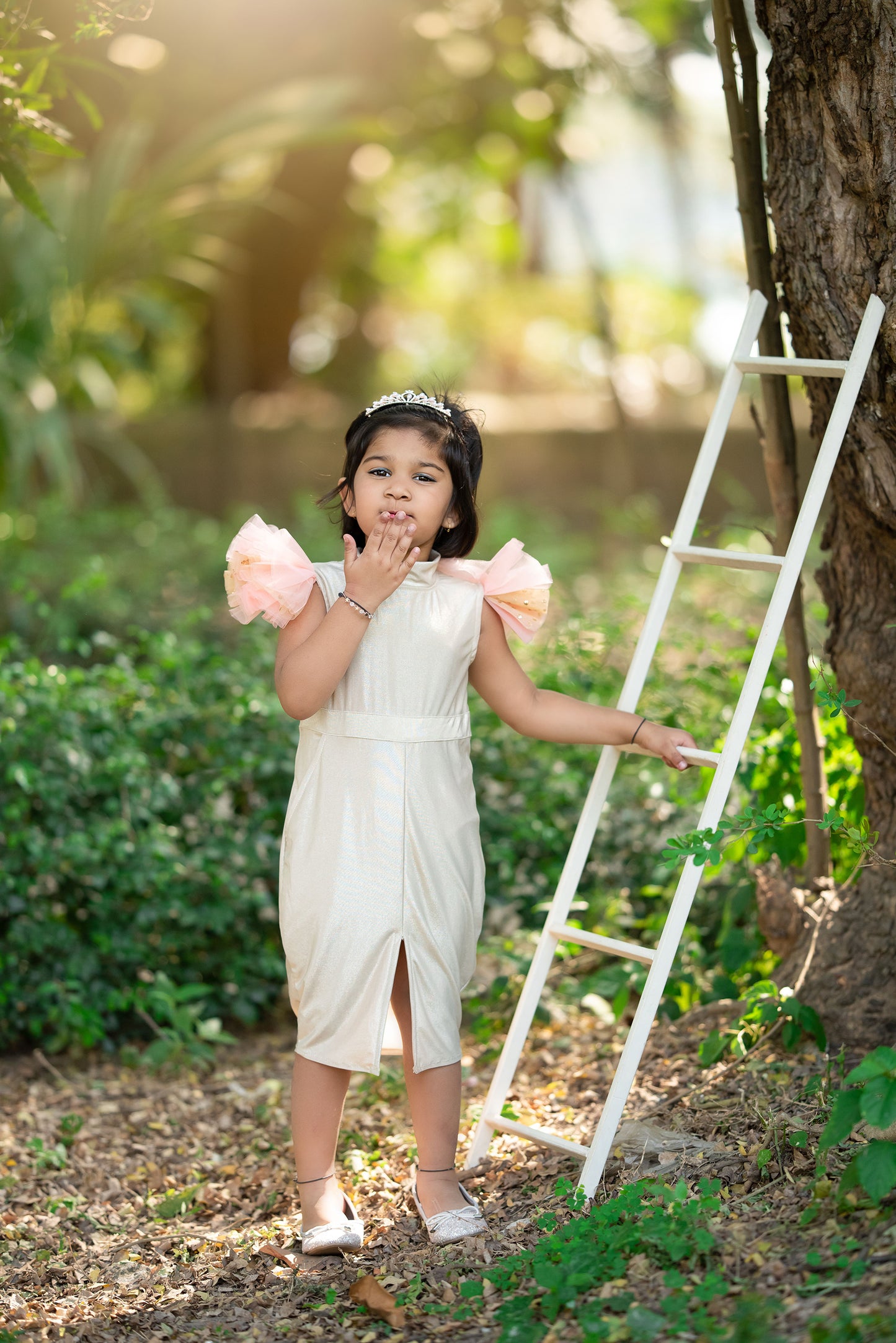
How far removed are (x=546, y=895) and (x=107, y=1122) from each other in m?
1.32

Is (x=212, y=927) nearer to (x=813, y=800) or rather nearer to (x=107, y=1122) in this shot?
(x=107, y=1122)

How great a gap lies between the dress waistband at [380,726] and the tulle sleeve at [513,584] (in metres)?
0.24

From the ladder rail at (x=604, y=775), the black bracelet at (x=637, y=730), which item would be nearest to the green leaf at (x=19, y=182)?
the ladder rail at (x=604, y=775)

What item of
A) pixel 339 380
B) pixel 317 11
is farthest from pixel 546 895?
pixel 339 380

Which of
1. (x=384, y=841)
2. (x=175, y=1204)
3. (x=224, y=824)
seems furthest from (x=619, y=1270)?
(x=224, y=824)

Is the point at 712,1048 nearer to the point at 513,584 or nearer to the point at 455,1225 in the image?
the point at 455,1225

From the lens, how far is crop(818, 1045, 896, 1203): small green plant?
1699 mm

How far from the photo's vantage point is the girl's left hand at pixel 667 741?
2.29 meters

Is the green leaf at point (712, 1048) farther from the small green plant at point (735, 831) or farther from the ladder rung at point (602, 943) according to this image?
Answer: the small green plant at point (735, 831)

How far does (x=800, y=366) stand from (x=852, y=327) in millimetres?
116

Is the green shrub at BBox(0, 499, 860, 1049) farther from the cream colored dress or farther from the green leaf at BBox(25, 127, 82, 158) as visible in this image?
the green leaf at BBox(25, 127, 82, 158)

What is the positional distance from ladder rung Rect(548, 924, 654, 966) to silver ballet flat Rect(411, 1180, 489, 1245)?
0.51 m

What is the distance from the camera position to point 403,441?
2.20 metres

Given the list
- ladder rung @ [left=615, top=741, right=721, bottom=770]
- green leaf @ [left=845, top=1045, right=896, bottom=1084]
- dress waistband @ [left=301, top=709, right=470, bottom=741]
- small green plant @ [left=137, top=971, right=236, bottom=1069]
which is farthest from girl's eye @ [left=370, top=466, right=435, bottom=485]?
small green plant @ [left=137, top=971, right=236, bottom=1069]
